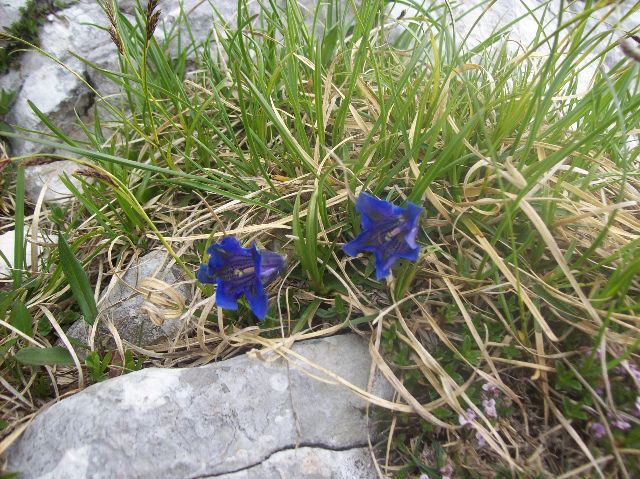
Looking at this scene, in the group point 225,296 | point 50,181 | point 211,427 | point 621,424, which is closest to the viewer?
point 621,424

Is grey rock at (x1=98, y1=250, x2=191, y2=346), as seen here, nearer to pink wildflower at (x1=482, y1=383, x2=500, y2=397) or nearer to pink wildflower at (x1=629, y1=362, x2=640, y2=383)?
pink wildflower at (x1=482, y1=383, x2=500, y2=397)

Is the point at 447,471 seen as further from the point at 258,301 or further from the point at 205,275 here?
the point at 205,275

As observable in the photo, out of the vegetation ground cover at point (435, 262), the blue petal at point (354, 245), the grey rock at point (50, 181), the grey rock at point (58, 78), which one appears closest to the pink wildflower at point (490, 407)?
→ the vegetation ground cover at point (435, 262)

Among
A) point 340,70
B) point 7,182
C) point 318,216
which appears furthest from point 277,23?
point 7,182

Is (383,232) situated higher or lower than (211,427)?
higher

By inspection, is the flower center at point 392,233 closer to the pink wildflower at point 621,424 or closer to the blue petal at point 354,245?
the blue petal at point 354,245

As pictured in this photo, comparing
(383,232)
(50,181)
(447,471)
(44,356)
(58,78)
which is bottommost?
(447,471)

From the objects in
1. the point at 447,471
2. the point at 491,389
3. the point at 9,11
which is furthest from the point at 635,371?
the point at 9,11

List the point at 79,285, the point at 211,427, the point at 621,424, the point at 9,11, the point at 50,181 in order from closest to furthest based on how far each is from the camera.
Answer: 1. the point at 621,424
2. the point at 211,427
3. the point at 79,285
4. the point at 50,181
5. the point at 9,11
